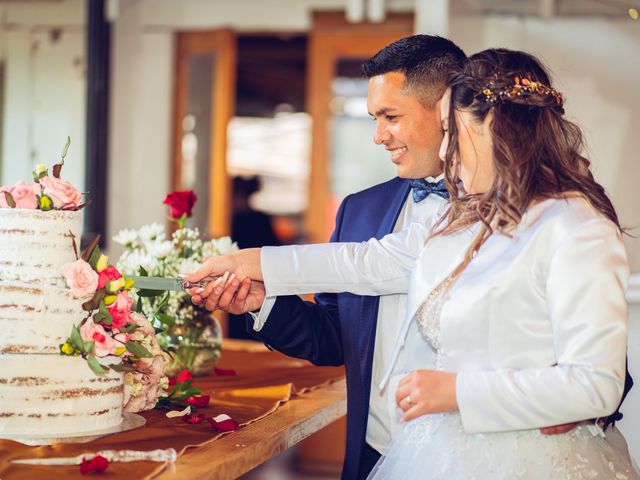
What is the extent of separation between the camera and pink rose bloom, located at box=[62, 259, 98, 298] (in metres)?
1.96

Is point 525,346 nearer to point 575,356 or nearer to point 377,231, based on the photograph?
point 575,356

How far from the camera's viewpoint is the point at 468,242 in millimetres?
1974

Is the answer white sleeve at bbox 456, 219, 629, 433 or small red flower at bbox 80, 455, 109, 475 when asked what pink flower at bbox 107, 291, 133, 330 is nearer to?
small red flower at bbox 80, 455, 109, 475

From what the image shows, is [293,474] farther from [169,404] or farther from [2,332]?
[2,332]

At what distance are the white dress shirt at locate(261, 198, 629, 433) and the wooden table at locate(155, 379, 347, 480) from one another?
14.9 inches

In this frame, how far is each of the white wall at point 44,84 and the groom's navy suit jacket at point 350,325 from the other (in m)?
4.64

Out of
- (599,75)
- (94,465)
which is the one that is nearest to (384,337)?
(94,465)

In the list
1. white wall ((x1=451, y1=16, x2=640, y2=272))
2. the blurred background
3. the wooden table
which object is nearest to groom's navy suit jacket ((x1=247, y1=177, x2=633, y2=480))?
the wooden table

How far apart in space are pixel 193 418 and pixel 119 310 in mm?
368

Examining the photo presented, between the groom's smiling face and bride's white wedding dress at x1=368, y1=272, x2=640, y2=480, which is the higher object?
the groom's smiling face

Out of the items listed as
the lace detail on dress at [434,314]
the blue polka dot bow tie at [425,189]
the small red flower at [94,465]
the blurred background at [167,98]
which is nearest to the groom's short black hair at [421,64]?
the blue polka dot bow tie at [425,189]

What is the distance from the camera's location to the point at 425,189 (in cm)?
264

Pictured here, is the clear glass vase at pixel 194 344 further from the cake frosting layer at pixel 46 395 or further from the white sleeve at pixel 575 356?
the white sleeve at pixel 575 356

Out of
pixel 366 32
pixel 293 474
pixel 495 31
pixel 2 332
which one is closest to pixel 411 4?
pixel 366 32
